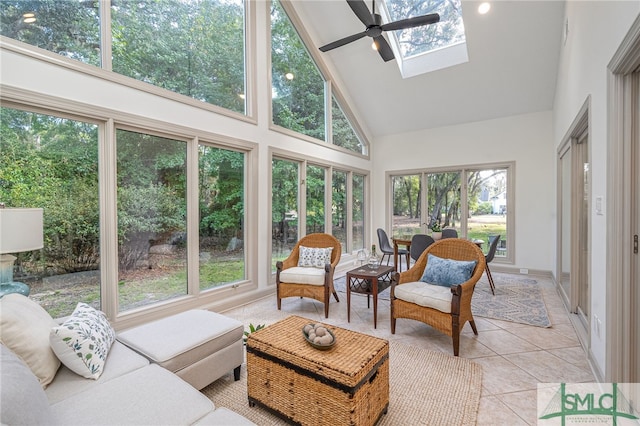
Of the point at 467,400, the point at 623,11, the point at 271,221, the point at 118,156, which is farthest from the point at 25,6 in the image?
the point at 467,400

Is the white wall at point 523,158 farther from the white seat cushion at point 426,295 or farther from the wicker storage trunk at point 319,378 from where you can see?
the wicker storage trunk at point 319,378

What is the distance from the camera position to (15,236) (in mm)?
1830

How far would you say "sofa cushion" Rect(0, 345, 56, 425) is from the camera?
2.94 feet

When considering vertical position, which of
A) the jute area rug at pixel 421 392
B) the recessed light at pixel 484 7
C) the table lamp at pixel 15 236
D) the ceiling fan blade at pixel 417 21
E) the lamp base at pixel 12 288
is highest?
the recessed light at pixel 484 7

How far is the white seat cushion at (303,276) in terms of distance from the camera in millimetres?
3613

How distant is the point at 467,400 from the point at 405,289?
3.58 feet

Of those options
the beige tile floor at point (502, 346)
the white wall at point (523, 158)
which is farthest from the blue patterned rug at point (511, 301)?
the white wall at point (523, 158)

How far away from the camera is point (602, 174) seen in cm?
219

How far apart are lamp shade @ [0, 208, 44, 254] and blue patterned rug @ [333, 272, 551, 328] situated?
364 cm

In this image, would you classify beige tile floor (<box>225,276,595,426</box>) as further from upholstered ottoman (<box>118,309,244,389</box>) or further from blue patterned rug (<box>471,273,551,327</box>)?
upholstered ottoman (<box>118,309,244,389</box>)

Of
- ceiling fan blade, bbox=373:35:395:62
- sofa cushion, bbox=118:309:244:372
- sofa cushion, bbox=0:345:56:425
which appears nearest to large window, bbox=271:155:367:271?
ceiling fan blade, bbox=373:35:395:62

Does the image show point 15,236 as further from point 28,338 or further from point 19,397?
point 19,397

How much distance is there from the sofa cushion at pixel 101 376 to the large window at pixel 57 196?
1230 millimetres

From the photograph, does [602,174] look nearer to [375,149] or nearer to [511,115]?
[511,115]
